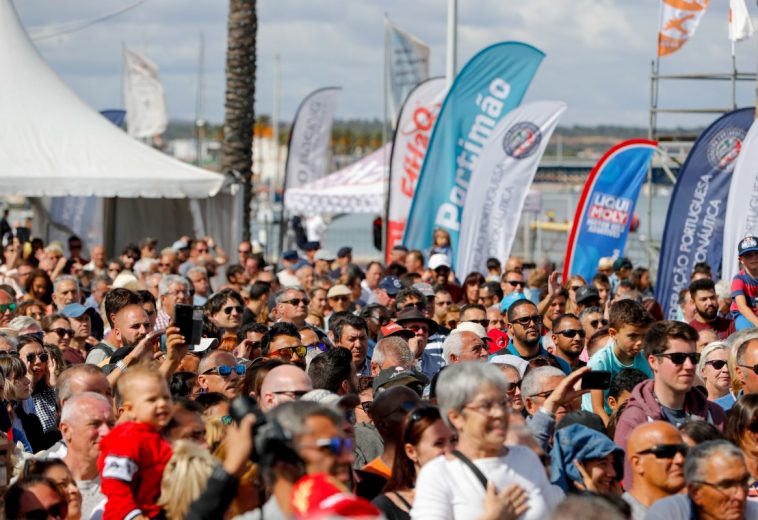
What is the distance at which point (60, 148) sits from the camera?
2019 cm

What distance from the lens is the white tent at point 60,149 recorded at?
19.6m

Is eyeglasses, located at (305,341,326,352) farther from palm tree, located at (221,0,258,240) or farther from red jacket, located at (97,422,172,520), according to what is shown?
palm tree, located at (221,0,258,240)

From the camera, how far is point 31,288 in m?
13.4

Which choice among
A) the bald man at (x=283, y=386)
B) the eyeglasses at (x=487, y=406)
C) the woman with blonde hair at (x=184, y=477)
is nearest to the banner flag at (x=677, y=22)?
the bald man at (x=283, y=386)

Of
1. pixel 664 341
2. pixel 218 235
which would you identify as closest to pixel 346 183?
pixel 218 235

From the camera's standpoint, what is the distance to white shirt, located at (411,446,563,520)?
470cm

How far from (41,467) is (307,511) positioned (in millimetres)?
2015

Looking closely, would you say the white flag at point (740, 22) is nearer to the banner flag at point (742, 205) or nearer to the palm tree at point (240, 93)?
the banner flag at point (742, 205)

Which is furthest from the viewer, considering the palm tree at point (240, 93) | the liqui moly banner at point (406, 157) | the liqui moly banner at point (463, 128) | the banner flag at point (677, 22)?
the palm tree at point (240, 93)

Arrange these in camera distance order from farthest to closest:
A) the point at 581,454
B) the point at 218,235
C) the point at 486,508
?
the point at 218,235 < the point at 581,454 < the point at 486,508

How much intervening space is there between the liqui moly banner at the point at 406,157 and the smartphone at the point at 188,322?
12.0 meters

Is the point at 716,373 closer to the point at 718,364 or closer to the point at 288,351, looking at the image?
Answer: the point at 718,364

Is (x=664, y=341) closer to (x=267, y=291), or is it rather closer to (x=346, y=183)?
(x=267, y=291)

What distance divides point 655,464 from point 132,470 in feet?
7.04
